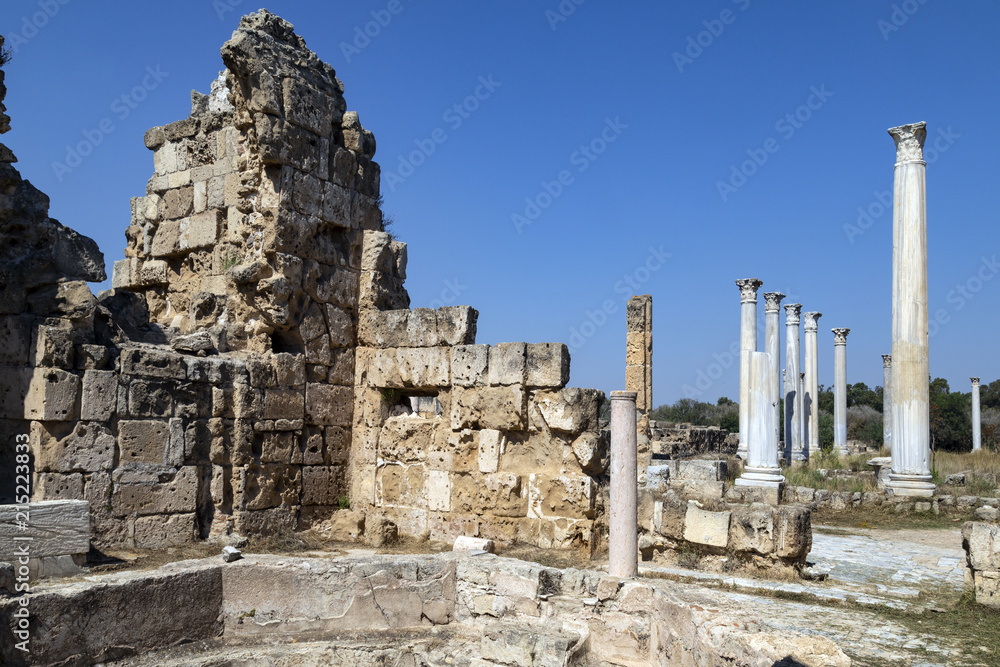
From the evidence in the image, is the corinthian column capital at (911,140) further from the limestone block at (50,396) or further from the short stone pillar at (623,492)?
the limestone block at (50,396)

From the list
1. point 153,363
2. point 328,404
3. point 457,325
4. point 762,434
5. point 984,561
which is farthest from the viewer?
point 762,434

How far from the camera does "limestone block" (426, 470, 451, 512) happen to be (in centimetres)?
870

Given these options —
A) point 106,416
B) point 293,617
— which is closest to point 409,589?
point 293,617

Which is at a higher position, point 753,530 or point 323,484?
point 323,484

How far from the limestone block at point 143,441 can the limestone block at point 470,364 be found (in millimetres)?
3135

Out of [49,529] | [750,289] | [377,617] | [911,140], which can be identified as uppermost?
[911,140]

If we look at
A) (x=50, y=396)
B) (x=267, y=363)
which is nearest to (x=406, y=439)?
(x=267, y=363)

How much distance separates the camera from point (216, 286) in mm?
9102

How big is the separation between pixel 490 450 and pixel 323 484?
2.18 meters

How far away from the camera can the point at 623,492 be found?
6.95 metres

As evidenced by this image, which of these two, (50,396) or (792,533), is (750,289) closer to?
(792,533)

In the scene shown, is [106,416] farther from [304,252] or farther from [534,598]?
[534,598]

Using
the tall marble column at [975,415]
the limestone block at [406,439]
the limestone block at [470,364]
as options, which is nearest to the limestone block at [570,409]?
the limestone block at [470,364]


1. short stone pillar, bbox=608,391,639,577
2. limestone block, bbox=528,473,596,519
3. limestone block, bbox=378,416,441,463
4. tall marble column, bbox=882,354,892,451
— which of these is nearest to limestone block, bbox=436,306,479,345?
limestone block, bbox=378,416,441,463
